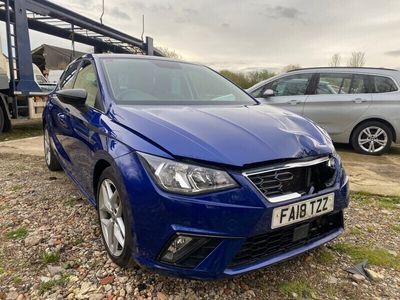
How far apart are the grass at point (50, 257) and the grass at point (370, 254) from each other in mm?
2086

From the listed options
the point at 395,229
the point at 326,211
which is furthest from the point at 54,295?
the point at 395,229

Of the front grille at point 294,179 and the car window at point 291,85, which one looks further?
the car window at point 291,85

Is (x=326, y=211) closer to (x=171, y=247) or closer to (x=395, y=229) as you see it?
(x=171, y=247)

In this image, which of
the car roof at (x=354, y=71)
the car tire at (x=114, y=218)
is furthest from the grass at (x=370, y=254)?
the car roof at (x=354, y=71)

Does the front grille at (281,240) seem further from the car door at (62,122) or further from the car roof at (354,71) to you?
the car roof at (354,71)

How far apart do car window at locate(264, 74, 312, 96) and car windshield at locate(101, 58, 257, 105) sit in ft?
10.8

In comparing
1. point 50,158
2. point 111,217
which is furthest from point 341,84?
point 111,217

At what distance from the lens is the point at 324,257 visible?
2.56 meters

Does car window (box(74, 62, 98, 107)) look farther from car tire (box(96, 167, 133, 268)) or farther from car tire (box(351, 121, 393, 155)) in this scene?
car tire (box(351, 121, 393, 155))

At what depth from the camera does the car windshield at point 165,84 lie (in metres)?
2.80

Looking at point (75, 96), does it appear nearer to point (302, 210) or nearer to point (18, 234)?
point (18, 234)

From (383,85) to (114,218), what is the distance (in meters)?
5.62

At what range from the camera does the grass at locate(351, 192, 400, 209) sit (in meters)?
3.65

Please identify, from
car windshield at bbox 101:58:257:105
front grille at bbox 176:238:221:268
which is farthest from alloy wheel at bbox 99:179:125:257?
car windshield at bbox 101:58:257:105
